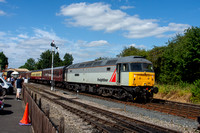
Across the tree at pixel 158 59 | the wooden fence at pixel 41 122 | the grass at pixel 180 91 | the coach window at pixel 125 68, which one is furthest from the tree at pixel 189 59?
the wooden fence at pixel 41 122

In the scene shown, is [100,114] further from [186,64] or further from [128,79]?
[186,64]

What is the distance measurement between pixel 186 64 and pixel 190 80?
3.00 metres

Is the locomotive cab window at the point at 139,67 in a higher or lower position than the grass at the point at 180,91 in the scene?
higher

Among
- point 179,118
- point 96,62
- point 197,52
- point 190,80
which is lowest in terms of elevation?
point 179,118

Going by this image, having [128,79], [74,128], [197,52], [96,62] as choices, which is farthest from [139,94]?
[197,52]

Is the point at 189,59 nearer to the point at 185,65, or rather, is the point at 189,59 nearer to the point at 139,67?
the point at 185,65

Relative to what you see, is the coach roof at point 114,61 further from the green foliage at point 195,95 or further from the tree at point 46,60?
the tree at point 46,60

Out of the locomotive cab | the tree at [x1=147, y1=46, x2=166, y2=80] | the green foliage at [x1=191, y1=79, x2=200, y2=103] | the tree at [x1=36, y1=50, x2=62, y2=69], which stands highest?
the tree at [x1=36, y1=50, x2=62, y2=69]

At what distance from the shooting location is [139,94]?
1603 centimetres

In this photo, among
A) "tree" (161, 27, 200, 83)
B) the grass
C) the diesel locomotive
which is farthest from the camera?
"tree" (161, 27, 200, 83)

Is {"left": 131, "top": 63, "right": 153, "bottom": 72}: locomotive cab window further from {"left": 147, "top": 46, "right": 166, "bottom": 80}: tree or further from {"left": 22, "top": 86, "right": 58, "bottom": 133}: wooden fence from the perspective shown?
{"left": 147, "top": 46, "right": 166, "bottom": 80}: tree

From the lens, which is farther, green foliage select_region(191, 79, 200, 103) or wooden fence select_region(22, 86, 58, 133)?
green foliage select_region(191, 79, 200, 103)

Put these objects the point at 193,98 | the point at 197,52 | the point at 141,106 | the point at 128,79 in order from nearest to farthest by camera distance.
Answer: the point at 141,106, the point at 128,79, the point at 193,98, the point at 197,52

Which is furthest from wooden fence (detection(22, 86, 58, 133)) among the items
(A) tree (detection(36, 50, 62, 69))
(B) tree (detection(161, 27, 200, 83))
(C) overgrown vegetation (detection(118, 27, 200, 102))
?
(A) tree (detection(36, 50, 62, 69))
